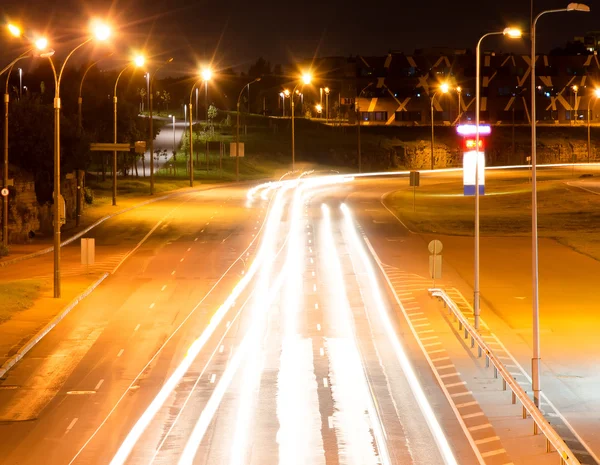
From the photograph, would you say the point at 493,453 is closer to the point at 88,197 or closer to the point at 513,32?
the point at 513,32

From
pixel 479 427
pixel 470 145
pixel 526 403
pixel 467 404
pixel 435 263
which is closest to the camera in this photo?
pixel 526 403

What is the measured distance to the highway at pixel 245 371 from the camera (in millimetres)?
19842

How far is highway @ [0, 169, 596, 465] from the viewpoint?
19.8 meters

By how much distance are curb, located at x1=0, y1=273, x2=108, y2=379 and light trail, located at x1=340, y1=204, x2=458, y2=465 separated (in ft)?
35.6

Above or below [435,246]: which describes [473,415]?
below

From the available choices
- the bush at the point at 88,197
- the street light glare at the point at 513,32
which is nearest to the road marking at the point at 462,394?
the street light glare at the point at 513,32

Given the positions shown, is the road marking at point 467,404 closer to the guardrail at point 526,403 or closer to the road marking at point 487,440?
the guardrail at point 526,403

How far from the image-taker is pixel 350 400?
2355cm

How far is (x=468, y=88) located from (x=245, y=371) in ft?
519

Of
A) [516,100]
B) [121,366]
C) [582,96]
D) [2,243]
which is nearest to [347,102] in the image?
[516,100]

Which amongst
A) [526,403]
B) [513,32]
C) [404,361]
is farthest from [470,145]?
[526,403]

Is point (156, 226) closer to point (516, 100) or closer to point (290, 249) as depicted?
point (290, 249)

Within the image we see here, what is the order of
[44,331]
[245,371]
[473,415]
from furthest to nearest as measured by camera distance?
[44,331] → [245,371] → [473,415]

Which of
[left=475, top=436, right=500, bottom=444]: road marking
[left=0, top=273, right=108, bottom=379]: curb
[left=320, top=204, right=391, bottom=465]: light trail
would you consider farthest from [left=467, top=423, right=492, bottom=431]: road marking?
[left=0, top=273, right=108, bottom=379]: curb
